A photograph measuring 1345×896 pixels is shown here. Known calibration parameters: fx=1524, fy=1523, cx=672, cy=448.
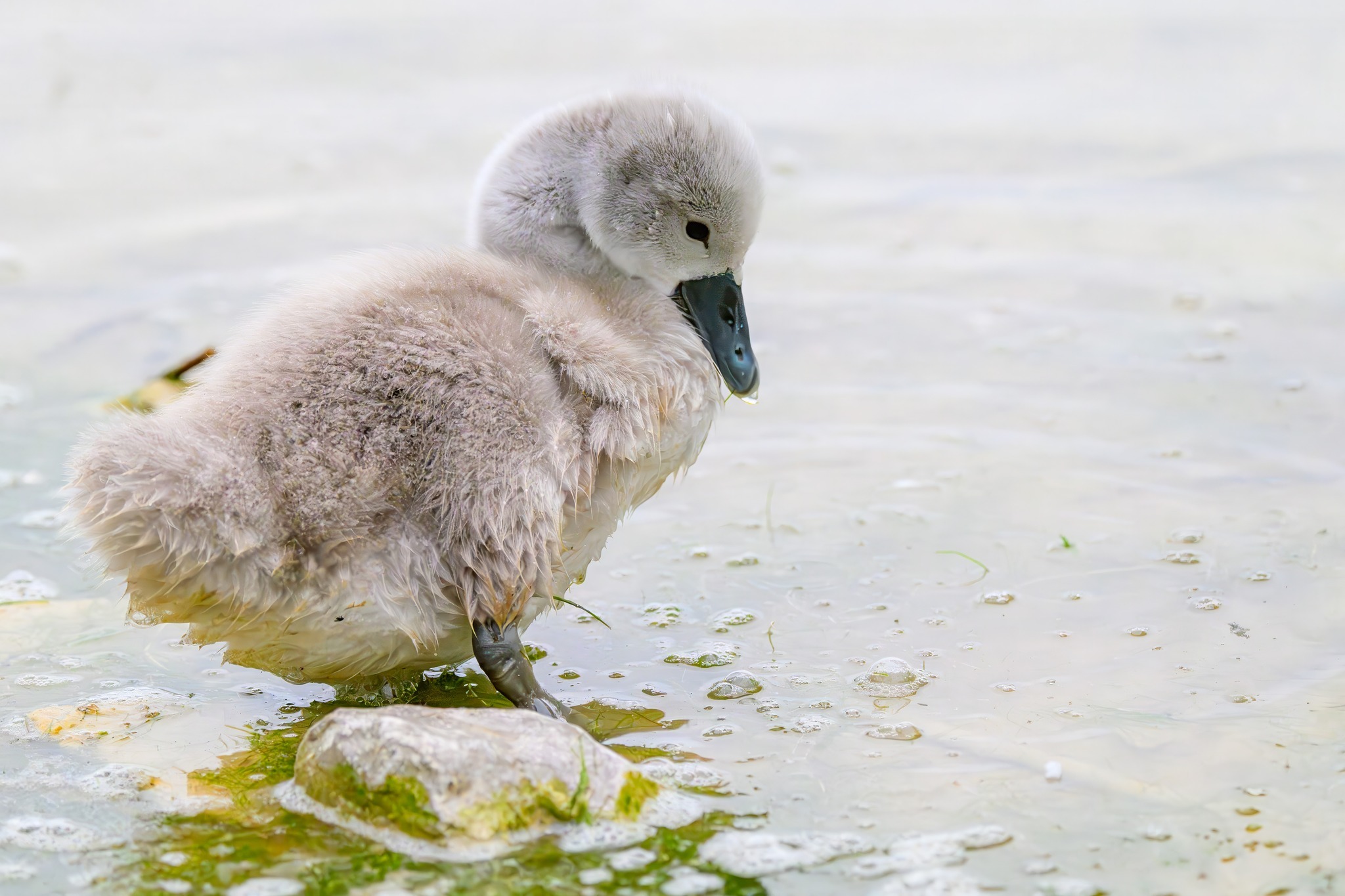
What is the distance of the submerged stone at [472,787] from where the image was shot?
2.91 metres

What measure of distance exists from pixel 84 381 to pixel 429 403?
2.71 metres

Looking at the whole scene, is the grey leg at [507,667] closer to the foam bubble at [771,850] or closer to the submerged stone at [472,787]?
the submerged stone at [472,787]

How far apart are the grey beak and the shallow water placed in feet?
2.07

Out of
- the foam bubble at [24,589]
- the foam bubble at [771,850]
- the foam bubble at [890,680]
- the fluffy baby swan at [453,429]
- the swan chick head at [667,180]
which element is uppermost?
the swan chick head at [667,180]

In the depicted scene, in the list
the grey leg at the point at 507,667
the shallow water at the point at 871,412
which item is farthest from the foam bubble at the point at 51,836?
the grey leg at the point at 507,667

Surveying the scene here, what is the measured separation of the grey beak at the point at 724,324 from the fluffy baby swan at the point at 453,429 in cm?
2

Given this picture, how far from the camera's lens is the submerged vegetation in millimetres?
2807

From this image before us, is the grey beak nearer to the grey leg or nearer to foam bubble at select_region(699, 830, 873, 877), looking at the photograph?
the grey leg

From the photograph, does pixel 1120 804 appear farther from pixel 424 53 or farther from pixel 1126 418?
pixel 424 53

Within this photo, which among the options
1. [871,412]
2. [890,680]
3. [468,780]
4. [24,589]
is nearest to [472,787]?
[468,780]

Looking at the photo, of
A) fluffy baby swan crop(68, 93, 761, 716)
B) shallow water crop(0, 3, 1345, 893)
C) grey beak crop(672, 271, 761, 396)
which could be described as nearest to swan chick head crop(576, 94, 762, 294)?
fluffy baby swan crop(68, 93, 761, 716)

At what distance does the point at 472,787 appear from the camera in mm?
2922

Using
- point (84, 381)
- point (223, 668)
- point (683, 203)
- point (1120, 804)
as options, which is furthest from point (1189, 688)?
point (84, 381)

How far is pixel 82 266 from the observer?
639cm
